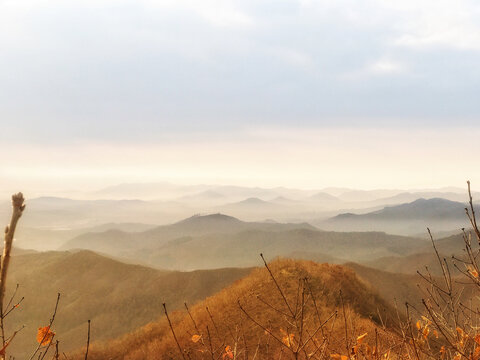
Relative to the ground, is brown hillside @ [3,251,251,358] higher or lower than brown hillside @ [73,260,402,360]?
lower

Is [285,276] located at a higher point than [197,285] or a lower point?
higher

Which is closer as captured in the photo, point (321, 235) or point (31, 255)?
point (31, 255)

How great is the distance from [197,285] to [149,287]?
29.5ft

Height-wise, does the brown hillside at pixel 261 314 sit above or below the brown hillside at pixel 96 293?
above

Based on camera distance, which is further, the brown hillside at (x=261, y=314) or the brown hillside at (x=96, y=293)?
the brown hillside at (x=96, y=293)

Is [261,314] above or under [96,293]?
above

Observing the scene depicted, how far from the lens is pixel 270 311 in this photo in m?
20.3

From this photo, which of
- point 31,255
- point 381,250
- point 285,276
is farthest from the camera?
point 381,250

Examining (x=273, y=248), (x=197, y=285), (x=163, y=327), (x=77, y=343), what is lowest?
(x=273, y=248)

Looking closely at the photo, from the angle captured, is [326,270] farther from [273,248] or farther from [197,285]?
[273,248]

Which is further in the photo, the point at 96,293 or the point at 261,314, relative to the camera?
A: the point at 96,293

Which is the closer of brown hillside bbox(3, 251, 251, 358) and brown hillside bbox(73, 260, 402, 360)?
brown hillside bbox(73, 260, 402, 360)

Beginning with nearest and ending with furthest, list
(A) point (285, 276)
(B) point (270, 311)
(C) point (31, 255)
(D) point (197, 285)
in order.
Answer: (B) point (270, 311) → (A) point (285, 276) → (D) point (197, 285) → (C) point (31, 255)

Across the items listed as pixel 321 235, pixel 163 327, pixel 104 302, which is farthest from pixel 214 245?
pixel 163 327
